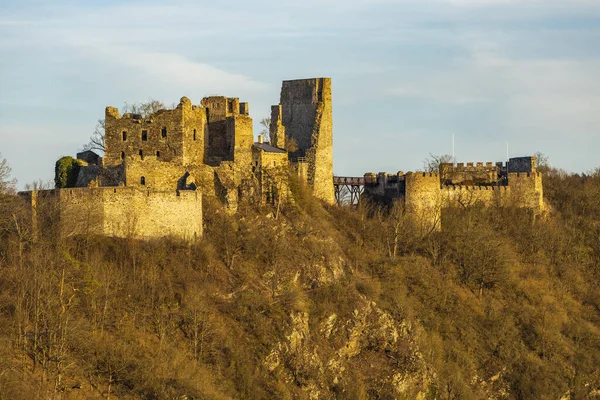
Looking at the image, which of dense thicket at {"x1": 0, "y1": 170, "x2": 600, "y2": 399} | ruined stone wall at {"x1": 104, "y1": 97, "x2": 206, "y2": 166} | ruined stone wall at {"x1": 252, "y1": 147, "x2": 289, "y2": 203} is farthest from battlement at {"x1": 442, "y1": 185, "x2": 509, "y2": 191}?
ruined stone wall at {"x1": 104, "y1": 97, "x2": 206, "y2": 166}

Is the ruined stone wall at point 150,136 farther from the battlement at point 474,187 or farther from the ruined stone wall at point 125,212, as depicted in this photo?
the battlement at point 474,187

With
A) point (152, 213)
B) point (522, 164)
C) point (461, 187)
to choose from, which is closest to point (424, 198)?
point (461, 187)

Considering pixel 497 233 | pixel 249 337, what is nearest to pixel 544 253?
pixel 497 233

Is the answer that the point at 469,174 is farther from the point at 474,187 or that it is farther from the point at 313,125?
the point at 313,125

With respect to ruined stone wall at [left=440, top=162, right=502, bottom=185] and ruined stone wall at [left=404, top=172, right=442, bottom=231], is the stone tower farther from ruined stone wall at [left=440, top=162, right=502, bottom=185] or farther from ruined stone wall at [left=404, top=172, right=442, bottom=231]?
ruined stone wall at [left=440, top=162, right=502, bottom=185]

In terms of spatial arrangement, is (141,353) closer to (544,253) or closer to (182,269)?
(182,269)

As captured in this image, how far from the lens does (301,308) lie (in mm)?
65938

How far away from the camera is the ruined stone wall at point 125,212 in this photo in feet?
210

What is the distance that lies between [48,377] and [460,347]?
79.6ft

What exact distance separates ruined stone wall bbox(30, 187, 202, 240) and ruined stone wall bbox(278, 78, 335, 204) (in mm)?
13592

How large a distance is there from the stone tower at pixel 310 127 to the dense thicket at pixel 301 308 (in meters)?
2.50

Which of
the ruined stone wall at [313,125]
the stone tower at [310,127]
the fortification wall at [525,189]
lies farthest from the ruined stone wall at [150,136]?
the fortification wall at [525,189]

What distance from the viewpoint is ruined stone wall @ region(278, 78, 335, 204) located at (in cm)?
7912

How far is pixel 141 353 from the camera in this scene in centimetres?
5912
